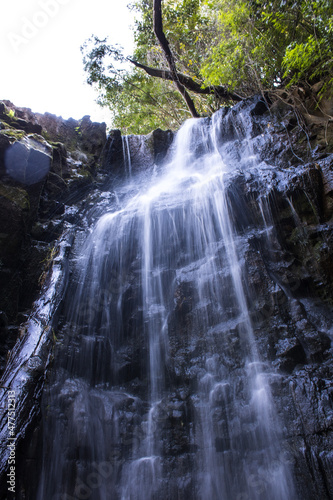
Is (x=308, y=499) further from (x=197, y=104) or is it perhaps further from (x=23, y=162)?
(x=197, y=104)

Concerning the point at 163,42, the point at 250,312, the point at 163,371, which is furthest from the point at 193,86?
the point at 163,371

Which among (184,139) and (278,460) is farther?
(184,139)

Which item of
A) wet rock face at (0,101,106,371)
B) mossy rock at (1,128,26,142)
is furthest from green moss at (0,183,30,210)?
mossy rock at (1,128,26,142)

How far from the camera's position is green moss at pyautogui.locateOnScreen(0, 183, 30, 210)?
21.9ft

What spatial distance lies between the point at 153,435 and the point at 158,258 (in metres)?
3.39

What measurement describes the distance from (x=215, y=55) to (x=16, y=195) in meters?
6.77

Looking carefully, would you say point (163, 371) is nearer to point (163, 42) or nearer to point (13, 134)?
point (13, 134)

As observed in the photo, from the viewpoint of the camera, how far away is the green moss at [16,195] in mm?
6688

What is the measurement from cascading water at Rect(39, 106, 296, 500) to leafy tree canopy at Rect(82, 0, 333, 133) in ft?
9.11

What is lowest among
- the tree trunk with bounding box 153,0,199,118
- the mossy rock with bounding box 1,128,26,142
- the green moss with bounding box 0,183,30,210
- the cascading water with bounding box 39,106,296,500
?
the cascading water with bounding box 39,106,296,500

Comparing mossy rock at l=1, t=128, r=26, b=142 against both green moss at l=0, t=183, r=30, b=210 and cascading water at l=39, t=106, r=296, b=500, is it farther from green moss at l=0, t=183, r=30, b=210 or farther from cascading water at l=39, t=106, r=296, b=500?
cascading water at l=39, t=106, r=296, b=500

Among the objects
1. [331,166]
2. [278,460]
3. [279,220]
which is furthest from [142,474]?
[331,166]

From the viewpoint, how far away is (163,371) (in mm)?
5070

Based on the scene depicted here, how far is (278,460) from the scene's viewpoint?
141 inches
